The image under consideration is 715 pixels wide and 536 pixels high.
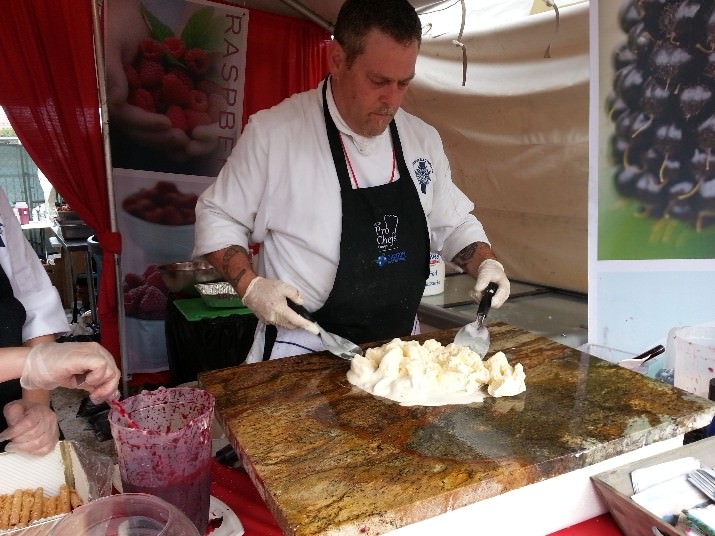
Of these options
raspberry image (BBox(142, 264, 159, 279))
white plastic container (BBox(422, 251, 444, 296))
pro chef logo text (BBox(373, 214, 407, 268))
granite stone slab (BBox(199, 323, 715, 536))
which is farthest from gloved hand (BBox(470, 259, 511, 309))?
raspberry image (BBox(142, 264, 159, 279))

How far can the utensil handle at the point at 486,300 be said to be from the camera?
5.93 ft

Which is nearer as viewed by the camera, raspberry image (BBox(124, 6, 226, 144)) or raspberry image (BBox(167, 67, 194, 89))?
raspberry image (BBox(124, 6, 226, 144))

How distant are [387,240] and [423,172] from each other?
1.18 feet

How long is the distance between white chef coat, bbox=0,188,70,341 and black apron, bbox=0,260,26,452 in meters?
0.03

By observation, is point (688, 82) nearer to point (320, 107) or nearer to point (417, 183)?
point (417, 183)

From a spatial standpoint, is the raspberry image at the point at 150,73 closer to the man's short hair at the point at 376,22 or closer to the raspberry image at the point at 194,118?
the raspberry image at the point at 194,118

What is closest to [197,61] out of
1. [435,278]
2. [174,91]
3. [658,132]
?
[174,91]

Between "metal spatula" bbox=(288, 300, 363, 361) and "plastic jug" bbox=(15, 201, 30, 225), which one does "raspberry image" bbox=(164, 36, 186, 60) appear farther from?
"plastic jug" bbox=(15, 201, 30, 225)

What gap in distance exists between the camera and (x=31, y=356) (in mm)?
1119

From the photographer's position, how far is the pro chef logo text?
6.40 feet

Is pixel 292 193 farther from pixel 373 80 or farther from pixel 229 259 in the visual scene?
pixel 373 80

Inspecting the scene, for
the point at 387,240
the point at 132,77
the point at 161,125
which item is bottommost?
the point at 387,240

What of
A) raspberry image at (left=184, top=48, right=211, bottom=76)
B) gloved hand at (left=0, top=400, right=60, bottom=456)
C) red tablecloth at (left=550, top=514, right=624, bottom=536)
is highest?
raspberry image at (left=184, top=48, right=211, bottom=76)

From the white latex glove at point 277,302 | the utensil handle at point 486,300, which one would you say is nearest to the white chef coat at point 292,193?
the white latex glove at point 277,302
